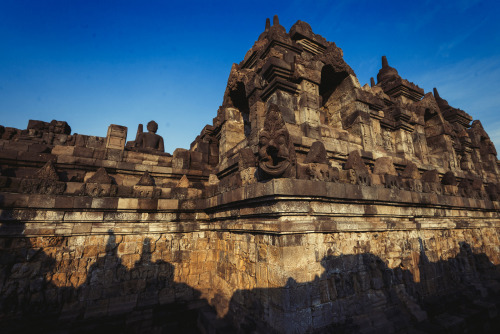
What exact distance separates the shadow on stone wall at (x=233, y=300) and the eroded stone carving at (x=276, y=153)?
180 cm

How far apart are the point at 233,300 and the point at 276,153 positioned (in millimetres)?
3496

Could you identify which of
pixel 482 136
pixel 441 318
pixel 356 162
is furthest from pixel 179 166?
pixel 482 136

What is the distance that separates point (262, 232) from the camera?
4.25m

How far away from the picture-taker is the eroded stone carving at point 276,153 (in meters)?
3.93

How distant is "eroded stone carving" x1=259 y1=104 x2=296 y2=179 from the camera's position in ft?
12.9

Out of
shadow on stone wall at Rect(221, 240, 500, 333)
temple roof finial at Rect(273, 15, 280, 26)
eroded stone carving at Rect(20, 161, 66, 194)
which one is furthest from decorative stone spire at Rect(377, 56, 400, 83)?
eroded stone carving at Rect(20, 161, 66, 194)

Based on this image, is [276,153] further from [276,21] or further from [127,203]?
[276,21]

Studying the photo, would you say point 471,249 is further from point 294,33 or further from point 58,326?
point 58,326

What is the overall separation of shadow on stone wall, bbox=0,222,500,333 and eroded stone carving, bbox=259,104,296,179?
180 centimetres

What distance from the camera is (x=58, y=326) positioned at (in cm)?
470

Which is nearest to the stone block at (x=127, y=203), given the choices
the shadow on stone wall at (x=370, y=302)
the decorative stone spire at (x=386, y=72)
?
the shadow on stone wall at (x=370, y=302)

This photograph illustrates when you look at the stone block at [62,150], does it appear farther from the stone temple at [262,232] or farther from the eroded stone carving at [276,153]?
the eroded stone carving at [276,153]

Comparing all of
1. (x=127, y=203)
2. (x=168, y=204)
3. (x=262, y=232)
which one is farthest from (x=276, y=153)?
(x=127, y=203)

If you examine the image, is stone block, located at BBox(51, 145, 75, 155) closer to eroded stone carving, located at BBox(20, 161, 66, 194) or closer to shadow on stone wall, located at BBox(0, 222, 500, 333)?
eroded stone carving, located at BBox(20, 161, 66, 194)
